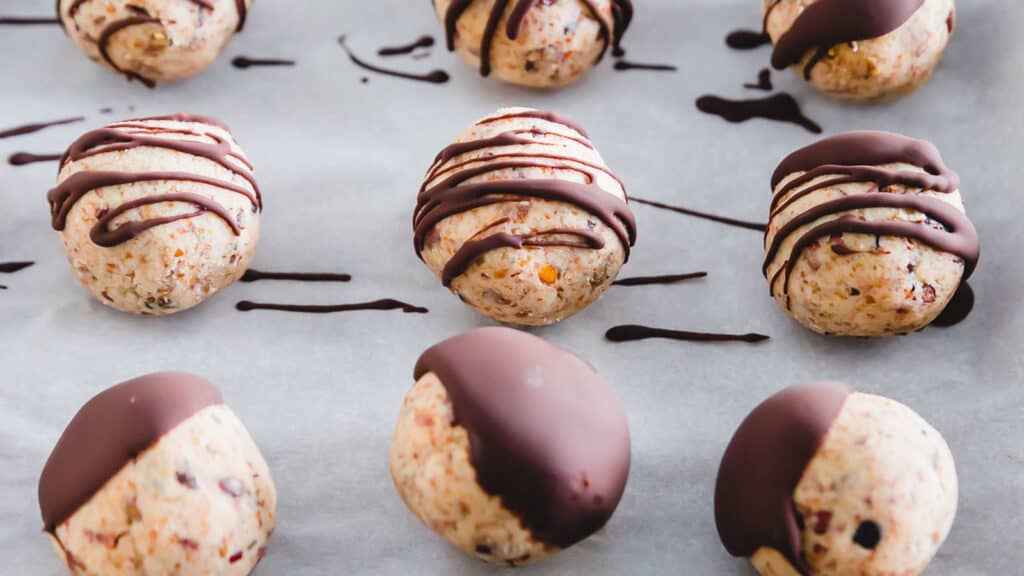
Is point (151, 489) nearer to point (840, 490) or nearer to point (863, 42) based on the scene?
point (840, 490)

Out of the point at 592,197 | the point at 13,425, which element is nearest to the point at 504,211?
the point at 592,197

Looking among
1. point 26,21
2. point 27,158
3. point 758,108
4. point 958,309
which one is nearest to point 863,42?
point 758,108

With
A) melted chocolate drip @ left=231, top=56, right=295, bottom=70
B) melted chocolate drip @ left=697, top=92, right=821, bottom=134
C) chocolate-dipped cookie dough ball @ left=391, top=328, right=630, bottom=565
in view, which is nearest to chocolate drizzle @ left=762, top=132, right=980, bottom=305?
melted chocolate drip @ left=697, top=92, right=821, bottom=134

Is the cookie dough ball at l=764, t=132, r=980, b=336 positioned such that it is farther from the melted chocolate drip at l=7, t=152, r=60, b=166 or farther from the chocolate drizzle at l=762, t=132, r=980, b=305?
the melted chocolate drip at l=7, t=152, r=60, b=166

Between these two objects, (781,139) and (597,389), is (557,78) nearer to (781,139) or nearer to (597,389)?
(781,139)

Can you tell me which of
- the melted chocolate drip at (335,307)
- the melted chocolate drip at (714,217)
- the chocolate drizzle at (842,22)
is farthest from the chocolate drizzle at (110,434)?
the chocolate drizzle at (842,22)

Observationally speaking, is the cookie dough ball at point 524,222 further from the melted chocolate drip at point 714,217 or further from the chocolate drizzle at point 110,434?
the chocolate drizzle at point 110,434
